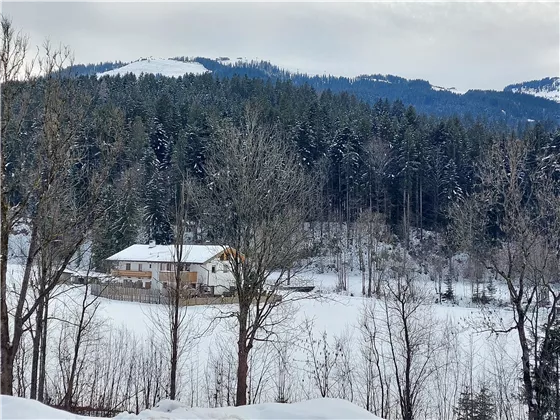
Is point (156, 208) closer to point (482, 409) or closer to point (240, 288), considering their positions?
point (240, 288)

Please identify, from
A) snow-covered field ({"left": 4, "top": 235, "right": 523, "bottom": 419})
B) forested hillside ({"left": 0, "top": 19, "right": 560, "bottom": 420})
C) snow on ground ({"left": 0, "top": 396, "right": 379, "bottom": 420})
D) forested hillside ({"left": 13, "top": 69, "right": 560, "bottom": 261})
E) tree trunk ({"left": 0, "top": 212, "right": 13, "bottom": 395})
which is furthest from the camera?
forested hillside ({"left": 13, "top": 69, "right": 560, "bottom": 261})

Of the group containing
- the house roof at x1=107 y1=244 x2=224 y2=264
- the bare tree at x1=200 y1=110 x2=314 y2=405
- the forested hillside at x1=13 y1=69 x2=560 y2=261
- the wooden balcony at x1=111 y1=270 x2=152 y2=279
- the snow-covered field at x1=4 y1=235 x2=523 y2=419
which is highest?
the forested hillside at x1=13 y1=69 x2=560 y2=261

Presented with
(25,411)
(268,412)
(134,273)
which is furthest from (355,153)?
(25,411)

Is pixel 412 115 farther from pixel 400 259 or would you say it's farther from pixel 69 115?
pixel 69 115

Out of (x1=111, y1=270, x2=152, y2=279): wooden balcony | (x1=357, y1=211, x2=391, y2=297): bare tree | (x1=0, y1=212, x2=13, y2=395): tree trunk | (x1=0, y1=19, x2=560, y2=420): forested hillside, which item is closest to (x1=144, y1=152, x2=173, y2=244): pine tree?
(x1=0, y1=19, x2=560, y2=420): forested hillside

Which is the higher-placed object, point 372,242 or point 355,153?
point 355,153

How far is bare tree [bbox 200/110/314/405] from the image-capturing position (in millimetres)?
12016

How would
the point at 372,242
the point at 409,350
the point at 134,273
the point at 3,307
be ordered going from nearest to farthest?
the point at 3,307, the point at 409,350, the point at 134,273, the point at 372,242

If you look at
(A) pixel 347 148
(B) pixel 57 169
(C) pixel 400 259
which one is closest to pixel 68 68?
(B) pixel 57 169

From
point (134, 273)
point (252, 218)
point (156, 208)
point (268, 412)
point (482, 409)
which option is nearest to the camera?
point (268, 412)

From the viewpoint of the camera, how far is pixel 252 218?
1234 cm

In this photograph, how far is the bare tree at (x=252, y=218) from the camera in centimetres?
1202

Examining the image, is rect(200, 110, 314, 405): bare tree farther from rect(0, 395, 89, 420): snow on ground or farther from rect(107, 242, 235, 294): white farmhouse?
rect(107, 242, 235, 294): white farmhouse

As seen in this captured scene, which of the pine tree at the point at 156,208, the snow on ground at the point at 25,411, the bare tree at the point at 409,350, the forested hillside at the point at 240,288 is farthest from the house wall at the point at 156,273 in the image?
the snow on ground at the point at 25,411
